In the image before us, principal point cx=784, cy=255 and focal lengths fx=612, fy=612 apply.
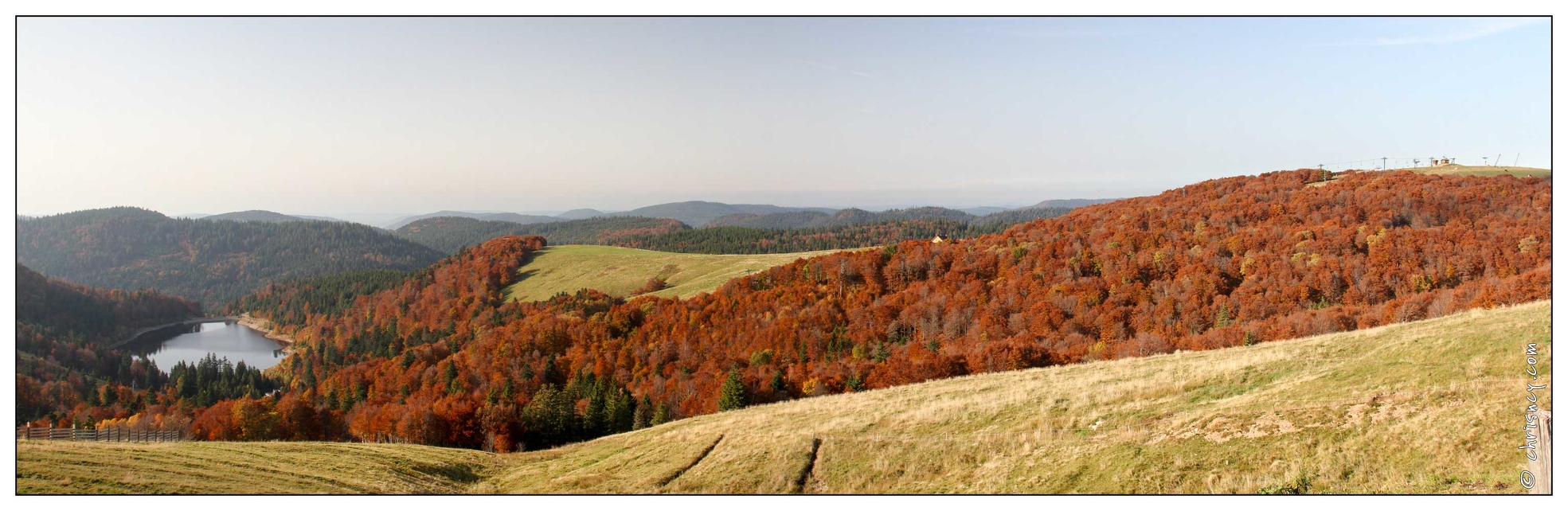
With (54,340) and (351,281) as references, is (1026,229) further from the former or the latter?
(54,340)

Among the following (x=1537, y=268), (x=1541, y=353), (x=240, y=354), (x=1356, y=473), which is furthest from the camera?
(x=240, y=354)

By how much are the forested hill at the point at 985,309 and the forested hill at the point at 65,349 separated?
3109cm

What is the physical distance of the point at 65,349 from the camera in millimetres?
137250

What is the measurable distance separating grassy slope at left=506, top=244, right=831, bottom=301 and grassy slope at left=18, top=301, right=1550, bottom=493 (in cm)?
9254

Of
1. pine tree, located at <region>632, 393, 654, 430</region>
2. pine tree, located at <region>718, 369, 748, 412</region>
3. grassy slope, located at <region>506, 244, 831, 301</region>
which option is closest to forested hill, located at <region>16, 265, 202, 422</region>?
pine tree, located at <region>632, 393, 654, 430</region>

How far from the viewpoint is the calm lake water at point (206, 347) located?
15088 centimetres

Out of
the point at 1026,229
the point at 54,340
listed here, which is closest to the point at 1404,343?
the point at 1026,229

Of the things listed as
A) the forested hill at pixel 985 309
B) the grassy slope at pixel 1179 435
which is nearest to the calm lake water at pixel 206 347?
the forested hill at pixel 985 309

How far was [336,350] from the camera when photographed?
132m

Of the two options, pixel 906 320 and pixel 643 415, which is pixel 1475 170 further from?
pixel 643 415

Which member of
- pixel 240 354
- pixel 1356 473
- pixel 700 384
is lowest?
pixel 240 354

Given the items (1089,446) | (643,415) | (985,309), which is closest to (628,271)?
(985,309)

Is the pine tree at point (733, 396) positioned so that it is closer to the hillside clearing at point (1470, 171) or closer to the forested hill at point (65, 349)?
the forested hill at point (65, 349)

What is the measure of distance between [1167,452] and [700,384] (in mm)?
58133
